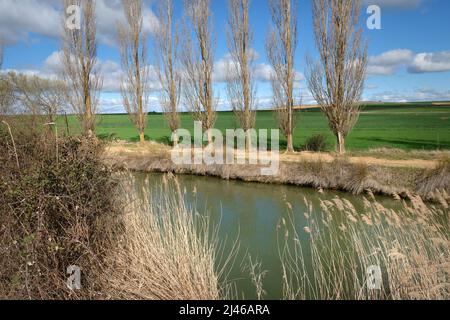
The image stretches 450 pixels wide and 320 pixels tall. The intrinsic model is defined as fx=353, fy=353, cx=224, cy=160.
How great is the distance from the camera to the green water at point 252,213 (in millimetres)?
5707

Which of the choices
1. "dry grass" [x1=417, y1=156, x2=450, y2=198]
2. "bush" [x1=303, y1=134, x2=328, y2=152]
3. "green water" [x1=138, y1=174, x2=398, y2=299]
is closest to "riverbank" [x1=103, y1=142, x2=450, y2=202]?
"dry grass" [x1=417, y1=156, x2=450, y2=198]

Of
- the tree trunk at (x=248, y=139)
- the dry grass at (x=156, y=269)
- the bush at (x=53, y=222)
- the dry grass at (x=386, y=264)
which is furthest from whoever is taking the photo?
the tree trunk at (x=248, y=139)

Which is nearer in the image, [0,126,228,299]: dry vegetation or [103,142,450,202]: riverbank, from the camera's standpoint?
[0,126,228,299]: dry vegetation

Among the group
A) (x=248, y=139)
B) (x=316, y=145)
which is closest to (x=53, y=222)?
(x=248, y=139)

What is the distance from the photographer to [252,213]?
10.0 meters

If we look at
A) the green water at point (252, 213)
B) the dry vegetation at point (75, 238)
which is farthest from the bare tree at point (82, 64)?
the dry vegetation at point (75, 238)

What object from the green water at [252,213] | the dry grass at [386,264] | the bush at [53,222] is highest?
the bush at [53,222]

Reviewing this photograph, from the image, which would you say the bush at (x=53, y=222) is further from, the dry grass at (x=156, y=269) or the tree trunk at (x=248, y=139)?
the tree trunk at (x=248, y=139)

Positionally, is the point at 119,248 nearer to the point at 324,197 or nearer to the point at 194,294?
the point at 194,294

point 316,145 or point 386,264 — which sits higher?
point 316,145

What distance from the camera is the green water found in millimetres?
5707

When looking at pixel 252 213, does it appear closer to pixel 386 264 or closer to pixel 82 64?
pixel 386 264

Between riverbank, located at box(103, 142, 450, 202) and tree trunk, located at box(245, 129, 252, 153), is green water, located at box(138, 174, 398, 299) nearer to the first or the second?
riverbank, located at box(103, 142, 450, 202)

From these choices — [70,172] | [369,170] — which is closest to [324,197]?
[369,170]
